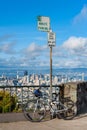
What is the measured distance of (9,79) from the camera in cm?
1164

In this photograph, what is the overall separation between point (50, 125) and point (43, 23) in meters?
2.75

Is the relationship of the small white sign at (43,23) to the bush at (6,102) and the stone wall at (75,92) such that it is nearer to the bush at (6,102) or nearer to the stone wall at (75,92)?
the stone wall at (75,92)

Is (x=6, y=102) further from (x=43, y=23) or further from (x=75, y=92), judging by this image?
(x=43, y=23)

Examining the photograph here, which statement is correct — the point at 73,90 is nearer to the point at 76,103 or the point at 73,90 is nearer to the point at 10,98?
the point at 76,103

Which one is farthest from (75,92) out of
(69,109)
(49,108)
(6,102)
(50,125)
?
(6,102)

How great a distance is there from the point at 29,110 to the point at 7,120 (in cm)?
75

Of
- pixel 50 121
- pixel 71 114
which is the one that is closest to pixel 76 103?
pixel 71 114

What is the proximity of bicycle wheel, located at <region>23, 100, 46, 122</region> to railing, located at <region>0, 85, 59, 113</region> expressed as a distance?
212mm

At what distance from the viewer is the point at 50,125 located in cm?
1025

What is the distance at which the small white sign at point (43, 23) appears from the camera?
10864 millimetres

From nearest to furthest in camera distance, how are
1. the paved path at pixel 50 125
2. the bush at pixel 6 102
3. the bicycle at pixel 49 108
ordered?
the paved path at pixel 50 125 < the bush at pixel 6 102 < the bicycle at pixel 49 108

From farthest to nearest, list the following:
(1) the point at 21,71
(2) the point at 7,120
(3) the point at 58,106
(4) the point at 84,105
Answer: (1) the point at 21,71, (4) the point at 84,105, (3) the point at 58,106, (2) the point at 7,120

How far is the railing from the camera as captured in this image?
1074cm

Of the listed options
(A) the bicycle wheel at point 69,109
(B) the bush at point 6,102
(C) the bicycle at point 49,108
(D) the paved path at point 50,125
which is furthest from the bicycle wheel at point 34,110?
(A) the bicycle wheel at point 69,109
